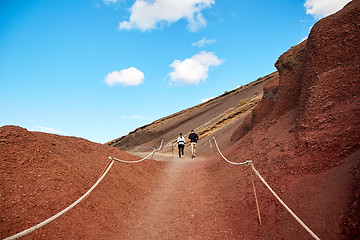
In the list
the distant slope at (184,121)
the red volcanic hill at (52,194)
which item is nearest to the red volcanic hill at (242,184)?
the red volcanic hill at (52,194)

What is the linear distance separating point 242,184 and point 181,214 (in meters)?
1.88

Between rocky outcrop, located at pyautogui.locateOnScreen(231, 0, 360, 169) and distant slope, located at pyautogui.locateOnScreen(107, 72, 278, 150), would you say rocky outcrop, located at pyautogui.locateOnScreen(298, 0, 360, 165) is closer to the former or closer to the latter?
rocky outcrop, located at pyautogui.locateOnScreen(231, 0, 360, 169)

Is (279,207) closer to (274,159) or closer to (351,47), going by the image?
(274,159)

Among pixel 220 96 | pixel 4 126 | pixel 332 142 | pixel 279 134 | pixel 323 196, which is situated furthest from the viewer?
pixel 220 96

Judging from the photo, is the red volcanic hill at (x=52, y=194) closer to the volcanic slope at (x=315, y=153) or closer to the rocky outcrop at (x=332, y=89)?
the volcanic slope at (x=315, y=153)

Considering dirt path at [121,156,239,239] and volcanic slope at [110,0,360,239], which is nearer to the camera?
volcanic slope at [110,0,360,239]

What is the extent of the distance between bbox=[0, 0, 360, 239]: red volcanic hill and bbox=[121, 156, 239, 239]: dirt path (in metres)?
0.03

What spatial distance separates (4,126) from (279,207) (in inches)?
245

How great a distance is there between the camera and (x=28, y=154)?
185 inches

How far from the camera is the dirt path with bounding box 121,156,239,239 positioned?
4.70 m

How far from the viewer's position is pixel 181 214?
222 inches

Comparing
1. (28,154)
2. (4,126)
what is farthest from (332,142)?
(4,126)

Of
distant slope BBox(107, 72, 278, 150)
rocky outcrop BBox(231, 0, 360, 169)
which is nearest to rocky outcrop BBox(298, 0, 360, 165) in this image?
rocky outcrop BBox(231, 0, 360, 169)

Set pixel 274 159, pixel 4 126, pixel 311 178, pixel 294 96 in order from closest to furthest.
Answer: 1. pixel 311 178
2. pixel 4 126
3. pixel 274 159
4. pixel 294 96
